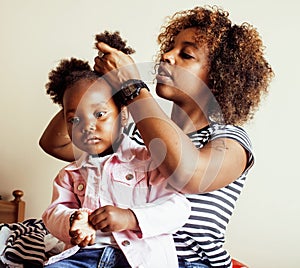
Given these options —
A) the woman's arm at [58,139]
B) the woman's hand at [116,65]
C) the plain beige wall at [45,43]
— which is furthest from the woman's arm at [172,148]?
the plain beige wall at [45,43]

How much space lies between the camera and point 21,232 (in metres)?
1.39

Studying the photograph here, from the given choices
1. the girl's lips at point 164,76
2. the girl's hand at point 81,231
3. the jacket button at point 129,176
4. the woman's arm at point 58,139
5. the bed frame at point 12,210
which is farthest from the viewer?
the bed frame at point 12,210

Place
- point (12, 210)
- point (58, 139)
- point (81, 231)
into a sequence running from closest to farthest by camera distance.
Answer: point (81, 231), point (58, 139), point (12, 210)

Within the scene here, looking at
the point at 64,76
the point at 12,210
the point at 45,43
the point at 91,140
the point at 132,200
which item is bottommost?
the point at 12,210

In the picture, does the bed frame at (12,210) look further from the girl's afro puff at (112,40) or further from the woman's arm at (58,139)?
the girl's afro puff at (112,40)

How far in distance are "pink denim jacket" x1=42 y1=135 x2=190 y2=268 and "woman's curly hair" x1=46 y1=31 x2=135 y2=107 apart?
0.12 meters

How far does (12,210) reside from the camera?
1.97 meters

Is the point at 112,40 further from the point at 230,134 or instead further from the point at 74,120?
the point at 230,134

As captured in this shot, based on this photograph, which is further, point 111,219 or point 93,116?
point 93,116

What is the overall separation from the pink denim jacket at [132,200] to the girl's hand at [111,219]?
19mm

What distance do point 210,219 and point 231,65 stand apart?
1.03 ft

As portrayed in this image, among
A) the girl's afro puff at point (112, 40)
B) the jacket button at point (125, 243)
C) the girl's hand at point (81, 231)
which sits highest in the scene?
the girl's afro puff at point (112, 40)

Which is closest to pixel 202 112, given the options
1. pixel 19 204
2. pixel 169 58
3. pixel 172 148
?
pixel 169 58

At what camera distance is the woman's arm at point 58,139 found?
1.35m
